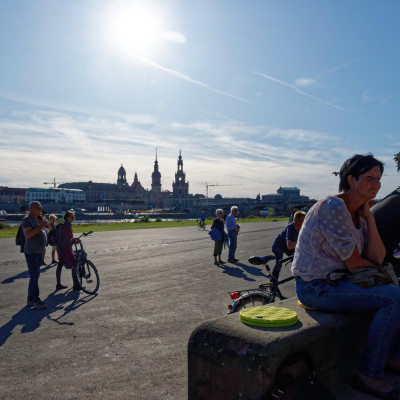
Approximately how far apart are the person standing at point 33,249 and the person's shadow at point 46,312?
19 centimetres

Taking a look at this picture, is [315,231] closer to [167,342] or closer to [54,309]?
[167,342]

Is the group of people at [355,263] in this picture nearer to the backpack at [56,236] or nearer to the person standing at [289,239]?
the person standing at [289,239]

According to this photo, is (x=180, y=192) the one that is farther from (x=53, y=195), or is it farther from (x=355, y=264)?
(x=355, y=264)

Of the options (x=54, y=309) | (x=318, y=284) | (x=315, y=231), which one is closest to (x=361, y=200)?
(x=315, y=231)

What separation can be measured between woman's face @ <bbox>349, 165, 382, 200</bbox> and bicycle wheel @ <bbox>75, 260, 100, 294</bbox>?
6506 mm

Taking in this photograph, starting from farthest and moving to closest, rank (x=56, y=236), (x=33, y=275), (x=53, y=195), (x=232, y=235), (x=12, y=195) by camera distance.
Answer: (x=12, y=195)
(x=53, y=195)
(x=232, y=235)
(x=56, y=236)
(x=33, y=275)

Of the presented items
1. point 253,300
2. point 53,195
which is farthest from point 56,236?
point 53,195

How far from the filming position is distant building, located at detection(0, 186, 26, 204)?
167875 millimetres

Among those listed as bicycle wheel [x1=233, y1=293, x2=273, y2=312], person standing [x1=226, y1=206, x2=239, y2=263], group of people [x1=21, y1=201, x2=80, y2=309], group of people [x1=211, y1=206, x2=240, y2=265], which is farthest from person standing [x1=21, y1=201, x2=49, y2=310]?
person standing [x1=226, y1=206, x2=239, y2=263]

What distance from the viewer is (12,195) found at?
17000 centimetres

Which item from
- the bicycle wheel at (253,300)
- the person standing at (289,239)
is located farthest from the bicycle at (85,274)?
the bicycle wheel at (253,300)

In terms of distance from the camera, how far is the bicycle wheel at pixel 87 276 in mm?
8242

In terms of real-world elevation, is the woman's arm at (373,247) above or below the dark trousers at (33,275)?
above

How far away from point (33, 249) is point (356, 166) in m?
5.89
